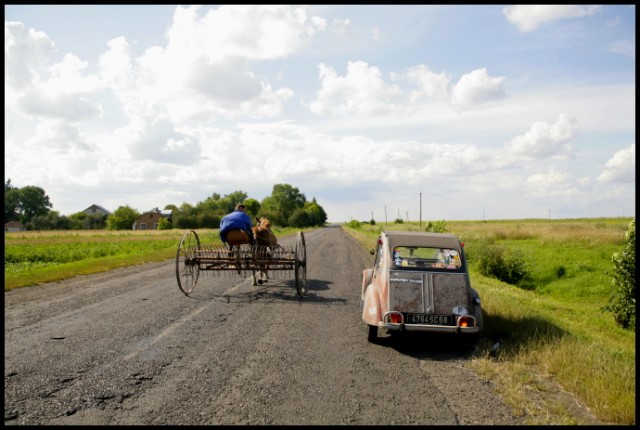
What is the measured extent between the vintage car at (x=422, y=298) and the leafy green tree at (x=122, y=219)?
112779mm

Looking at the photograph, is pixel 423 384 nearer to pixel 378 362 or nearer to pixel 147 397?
pixel 378 362

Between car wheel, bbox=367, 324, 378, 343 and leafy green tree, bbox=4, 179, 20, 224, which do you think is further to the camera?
leafy green tree, bbox=4, 179, 20, 224

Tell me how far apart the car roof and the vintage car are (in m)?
0.07

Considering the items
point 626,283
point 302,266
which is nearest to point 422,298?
point 302,266

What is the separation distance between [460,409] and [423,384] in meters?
0.84

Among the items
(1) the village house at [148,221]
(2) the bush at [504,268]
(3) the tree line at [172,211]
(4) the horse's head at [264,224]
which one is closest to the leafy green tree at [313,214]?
(3) the tree line at [172,211]

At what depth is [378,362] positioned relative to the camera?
6.77 metres

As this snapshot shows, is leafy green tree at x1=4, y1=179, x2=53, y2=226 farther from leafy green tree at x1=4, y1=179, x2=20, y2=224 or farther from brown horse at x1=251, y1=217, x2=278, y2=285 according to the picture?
brown horse at x1=251, y1=217, x2=278, y2=285

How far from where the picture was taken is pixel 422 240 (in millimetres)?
8602

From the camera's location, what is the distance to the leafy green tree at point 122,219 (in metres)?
111

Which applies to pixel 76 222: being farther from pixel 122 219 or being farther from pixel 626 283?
pixel 626 283

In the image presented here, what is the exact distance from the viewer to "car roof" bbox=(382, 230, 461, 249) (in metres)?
8.39

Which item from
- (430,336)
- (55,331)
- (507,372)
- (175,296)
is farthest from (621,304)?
(55,331)

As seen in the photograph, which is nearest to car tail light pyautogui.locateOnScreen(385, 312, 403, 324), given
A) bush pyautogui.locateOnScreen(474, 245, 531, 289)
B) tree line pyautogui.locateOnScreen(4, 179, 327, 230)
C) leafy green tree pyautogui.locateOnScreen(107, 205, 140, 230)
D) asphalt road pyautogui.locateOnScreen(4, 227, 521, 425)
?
asphalt road pyautogui.locateOnScreen(4, 227, 521, 425)
